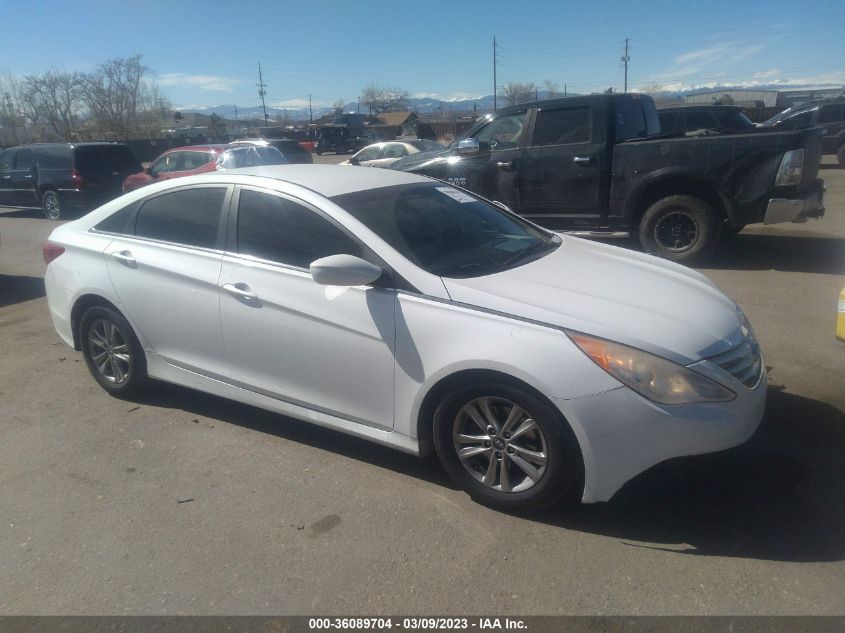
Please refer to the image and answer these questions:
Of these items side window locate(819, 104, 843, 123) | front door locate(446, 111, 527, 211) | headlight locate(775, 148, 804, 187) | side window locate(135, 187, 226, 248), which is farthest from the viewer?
side window locate(819, 104, 843, 123)

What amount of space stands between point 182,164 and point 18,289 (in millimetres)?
6869

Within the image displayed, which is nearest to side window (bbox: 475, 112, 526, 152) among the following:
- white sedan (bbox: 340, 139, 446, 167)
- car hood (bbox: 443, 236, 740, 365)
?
car hood (bbox: 443, 236, 740, 365)

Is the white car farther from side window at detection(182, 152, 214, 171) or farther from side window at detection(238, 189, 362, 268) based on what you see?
side window at detection(182, 152, 214, 171)

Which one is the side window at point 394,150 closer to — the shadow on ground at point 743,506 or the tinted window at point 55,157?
the tinted window at point 55,157

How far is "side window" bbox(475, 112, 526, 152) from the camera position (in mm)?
8773

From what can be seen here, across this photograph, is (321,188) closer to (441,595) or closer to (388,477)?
(388,477)

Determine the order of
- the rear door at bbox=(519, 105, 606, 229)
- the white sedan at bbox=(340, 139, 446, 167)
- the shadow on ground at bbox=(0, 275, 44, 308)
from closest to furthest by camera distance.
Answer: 1. the shadow on ground at bbox=(0, 275, 44, 308)
2. the rear door at bbox=(519, 105, 606, 229)
3. the white sedan at bbox=(340, 139, 446, 167)

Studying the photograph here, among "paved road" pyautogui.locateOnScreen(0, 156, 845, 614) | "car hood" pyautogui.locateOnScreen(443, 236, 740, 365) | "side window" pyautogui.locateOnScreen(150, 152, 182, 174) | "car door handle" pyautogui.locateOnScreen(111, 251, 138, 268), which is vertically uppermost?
"side window" pyautogui.locateOnScreen(150, 152, 182, 174)

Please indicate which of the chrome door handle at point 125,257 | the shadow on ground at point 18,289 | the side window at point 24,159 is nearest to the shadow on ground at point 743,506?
the chrome door handle at point 125,257

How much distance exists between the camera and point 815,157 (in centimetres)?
749

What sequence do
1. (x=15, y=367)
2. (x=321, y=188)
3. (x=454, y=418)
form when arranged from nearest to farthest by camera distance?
(x=454, y=418) → (x=321, y=188) → (x=15, y=367)

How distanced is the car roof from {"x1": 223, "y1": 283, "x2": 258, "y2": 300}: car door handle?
68 centimetres
